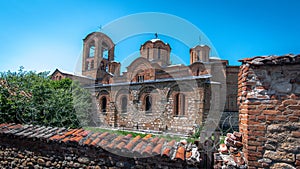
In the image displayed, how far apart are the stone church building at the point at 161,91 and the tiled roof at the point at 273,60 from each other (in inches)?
381

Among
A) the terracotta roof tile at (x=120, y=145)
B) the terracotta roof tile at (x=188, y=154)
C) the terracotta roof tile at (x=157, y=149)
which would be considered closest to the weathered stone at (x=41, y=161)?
the terracotta roof tile at (x=120, y=145)

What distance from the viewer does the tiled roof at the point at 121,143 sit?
2.30 m

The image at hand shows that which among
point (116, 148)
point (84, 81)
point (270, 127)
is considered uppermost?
point (84, 81)

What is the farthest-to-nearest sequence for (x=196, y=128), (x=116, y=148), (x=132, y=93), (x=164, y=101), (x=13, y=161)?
(x=132, y=93) < (x=164, y=101) < (x=196, y=128) < (x=13, y=161) < (x=116, y=148)

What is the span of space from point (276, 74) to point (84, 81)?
24.1m

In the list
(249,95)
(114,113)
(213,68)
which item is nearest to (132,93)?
(114,113)

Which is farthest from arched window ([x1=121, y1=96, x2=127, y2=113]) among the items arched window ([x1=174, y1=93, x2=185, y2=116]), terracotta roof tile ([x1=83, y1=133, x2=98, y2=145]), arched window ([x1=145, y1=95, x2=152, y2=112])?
terracotta roof tile ([x1=83, y1=133, x2=98, y2=145])

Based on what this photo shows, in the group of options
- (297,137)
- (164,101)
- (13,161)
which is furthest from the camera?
(164,101)

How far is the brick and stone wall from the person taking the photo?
6.49 ft

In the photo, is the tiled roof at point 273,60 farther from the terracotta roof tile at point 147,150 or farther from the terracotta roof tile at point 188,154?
the terracotta roof tile at point 147,150

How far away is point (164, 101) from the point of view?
13031mm

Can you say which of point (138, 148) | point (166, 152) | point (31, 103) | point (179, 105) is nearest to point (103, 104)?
point (179, 105)

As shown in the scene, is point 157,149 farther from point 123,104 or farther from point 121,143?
point 123,104

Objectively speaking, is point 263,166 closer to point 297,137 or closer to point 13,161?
point 297,137
